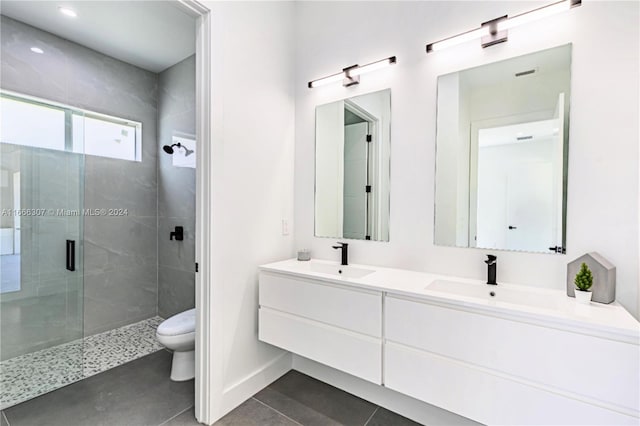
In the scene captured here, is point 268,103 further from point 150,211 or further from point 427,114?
point 150,211

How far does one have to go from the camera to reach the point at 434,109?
1.73 m

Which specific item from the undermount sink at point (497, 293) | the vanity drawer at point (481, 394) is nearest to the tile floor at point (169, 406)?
the vanity drawer at point (481, 394)

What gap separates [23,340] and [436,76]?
11.7 ft

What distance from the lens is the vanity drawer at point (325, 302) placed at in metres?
1.47

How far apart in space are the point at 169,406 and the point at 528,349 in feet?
6.61

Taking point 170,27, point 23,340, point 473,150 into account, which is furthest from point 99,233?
point 473,150

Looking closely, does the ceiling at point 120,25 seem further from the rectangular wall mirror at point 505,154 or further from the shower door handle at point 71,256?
the rectangular wall mirror at point 505,154

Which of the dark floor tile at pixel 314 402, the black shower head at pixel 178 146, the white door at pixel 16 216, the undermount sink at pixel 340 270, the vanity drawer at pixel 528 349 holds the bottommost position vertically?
the dark floor tile at pixel 314 402

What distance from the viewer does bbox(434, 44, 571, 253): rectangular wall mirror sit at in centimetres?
142

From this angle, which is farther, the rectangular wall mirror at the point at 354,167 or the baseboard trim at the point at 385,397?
the rectangular wall mirror at the point at 354,167

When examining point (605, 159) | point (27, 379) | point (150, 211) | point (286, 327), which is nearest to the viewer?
point (605, 159)

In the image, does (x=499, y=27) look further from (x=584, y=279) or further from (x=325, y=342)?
(x=325, y=342)

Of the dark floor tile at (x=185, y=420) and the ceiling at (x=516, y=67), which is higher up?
the ceiling at (x=516, y=67)

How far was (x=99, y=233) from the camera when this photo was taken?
9.19ft
